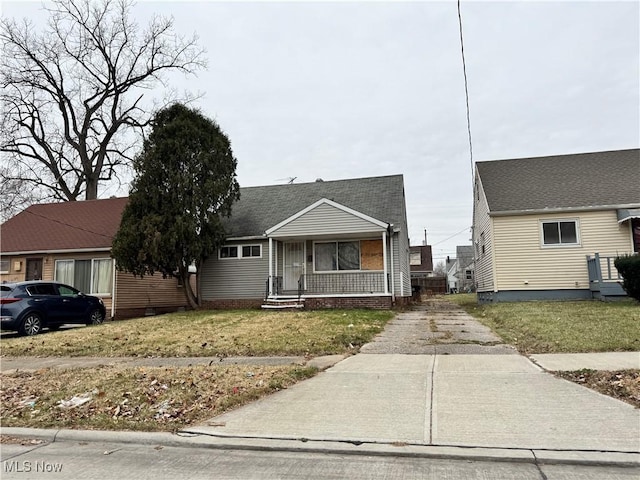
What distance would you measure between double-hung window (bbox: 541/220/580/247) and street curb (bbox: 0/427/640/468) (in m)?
14.9

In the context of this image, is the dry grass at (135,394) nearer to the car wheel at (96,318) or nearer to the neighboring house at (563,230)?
the car wheel at (96,318)

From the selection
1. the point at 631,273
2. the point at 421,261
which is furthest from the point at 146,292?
the point at 421,261

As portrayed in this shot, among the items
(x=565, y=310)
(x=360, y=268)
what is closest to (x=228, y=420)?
(x=565, y=310)

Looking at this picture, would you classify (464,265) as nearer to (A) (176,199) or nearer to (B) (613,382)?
(A) (176,199)

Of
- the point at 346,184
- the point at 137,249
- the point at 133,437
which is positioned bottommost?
the point at 133,437

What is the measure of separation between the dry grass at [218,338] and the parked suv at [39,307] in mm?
1318

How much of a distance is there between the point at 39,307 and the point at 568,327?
14.0m

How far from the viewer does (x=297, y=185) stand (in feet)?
78.7

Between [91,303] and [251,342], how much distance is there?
8649mm

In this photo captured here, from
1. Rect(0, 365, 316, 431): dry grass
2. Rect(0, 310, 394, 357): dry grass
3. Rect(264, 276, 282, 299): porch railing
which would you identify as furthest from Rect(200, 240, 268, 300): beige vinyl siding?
Rect(0, 365, 316, 431): dry grass

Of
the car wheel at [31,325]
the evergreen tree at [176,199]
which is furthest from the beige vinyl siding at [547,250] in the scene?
the car wheel at [31,325]

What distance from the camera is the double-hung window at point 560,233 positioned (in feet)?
56.8

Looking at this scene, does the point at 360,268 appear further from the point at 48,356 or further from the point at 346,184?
the point at 48,356

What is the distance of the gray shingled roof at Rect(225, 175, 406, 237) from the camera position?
20.0 meters
